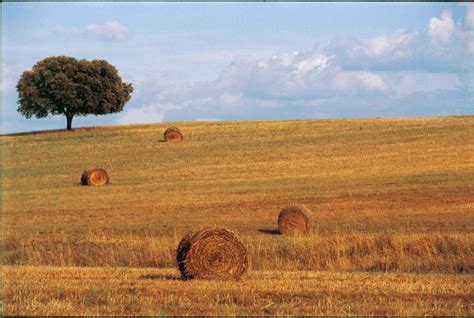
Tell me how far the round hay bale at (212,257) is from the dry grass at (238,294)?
0.89 feet

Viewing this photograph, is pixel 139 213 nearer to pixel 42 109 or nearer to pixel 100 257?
pixel 100 257

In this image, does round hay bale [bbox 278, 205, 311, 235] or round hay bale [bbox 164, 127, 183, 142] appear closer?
round hay bale [bbox 278, 205, 311, 235]

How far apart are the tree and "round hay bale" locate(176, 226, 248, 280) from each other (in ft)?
172

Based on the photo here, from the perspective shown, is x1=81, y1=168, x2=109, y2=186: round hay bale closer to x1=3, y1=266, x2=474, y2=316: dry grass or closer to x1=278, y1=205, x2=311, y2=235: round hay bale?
x1=278, y1=205, x2=311, y2=235: round hay bale

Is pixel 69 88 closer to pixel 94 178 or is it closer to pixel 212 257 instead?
pixel 94 178

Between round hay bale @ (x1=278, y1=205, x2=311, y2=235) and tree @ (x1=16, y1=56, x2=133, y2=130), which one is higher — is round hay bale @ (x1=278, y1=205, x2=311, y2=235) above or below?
below

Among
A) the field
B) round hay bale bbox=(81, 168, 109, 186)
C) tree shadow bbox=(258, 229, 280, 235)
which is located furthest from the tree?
tree shadow bbox=(258, 229, 280, 235)

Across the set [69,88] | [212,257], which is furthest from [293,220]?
[69,88]

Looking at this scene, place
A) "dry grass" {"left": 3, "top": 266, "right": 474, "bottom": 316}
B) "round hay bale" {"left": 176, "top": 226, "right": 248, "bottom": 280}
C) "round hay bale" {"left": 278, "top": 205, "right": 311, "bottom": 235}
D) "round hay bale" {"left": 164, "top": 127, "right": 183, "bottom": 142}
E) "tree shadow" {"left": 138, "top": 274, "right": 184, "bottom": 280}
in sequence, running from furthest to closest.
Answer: "round hay bale" {"left": 164, "top": 127, "right": 183, "bottom": 142}, "round hay bale" {"left": 278, "top": 205, "right": 311, "bottom": 235}, "round hay bale" {"left": 176, "top": 226, "right": 248, "bottom": 280}, "tree shadow" {"left": 138, "top": 274, "right": 184, "bottom": 280}, "dry grass" {"left": 3, "top": 266, "right": 474, "bottom": 316}

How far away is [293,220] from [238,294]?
458 inches

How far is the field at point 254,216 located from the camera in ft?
35.5

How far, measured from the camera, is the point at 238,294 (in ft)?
35.6

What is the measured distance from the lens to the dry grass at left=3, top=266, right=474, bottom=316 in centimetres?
947

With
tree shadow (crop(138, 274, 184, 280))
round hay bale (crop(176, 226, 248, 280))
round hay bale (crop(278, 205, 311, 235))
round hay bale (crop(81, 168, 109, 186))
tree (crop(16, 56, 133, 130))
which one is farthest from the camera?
tree (crop(16, 56, 133, 130))
